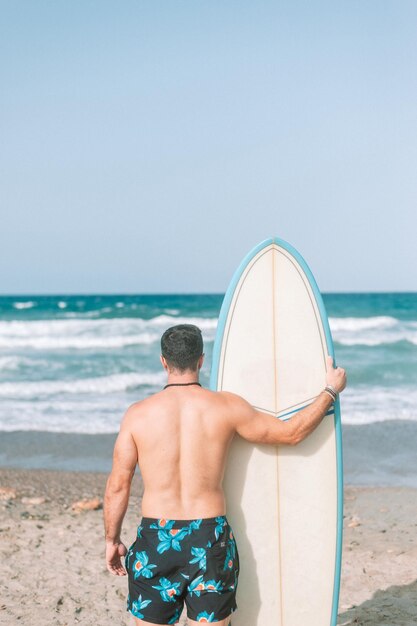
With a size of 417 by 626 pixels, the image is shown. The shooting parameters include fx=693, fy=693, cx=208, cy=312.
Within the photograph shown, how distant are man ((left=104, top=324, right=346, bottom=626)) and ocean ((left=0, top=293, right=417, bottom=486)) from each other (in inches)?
184

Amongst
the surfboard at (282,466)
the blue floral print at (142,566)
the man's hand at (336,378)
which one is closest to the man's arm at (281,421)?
the man's hand at (336,378)

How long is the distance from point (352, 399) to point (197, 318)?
19.5 meters

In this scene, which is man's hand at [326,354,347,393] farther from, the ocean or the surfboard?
the ocean

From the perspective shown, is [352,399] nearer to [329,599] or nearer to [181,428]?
[329,599]

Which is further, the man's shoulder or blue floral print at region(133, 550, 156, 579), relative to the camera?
the man's shoulder

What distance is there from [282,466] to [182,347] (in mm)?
936

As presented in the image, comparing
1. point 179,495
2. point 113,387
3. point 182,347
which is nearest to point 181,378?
point 182,347

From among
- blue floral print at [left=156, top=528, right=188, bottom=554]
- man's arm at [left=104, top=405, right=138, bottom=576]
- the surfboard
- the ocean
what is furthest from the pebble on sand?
blue floral print at [left=156, top=528, right=188, bottom=554]

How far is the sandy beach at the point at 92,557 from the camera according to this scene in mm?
3941

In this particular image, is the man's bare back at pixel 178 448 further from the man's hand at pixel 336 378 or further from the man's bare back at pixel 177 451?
the man's hand at pixel 336 378

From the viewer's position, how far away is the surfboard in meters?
3.09

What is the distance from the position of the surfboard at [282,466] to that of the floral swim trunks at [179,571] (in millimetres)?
591

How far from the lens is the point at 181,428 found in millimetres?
2498

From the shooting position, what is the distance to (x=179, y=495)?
2.51m
